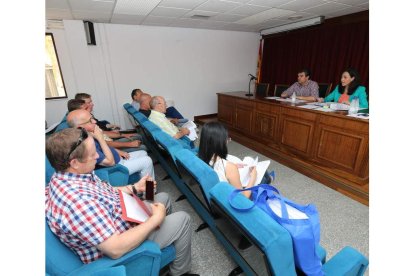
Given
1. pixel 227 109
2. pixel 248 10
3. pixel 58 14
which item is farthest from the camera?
pixel 227 109

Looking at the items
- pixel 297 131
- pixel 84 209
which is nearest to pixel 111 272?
pixel 84 209

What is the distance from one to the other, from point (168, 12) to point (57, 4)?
165cm

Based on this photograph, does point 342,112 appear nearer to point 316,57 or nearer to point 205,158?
point 205,158

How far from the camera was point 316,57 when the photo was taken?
4672 mm

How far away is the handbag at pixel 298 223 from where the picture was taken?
0.72 m

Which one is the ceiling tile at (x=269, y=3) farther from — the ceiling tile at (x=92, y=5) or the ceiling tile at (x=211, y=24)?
the ceiling tile at (x=92, y=5)

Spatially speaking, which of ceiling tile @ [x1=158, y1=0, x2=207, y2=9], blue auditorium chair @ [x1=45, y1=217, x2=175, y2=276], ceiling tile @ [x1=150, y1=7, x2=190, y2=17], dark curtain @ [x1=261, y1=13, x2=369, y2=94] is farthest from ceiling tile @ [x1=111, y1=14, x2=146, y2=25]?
blue auditorium chair @ [x1=45, y1=217, x2=175, y2=276]

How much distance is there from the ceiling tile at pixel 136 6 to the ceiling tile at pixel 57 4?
0.69 metres

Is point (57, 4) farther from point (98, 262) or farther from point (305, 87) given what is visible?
point (305, 87)

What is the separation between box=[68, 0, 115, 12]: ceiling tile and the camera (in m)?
2.91

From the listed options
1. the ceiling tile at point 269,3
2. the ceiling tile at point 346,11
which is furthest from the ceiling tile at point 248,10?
the ceiling tile at point 346,11

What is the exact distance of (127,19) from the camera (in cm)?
393

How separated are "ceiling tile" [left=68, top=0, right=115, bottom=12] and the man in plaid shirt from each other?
2.90 metres
